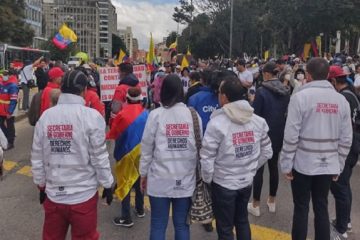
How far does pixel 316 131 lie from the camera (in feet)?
13.8

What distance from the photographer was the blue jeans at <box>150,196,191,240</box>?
12.8 feet

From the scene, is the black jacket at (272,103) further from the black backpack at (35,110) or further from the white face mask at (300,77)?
the white face mask at (300,77)

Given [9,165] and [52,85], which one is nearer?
[52,85]

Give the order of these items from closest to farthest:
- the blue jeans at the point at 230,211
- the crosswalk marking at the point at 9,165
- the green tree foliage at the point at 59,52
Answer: the blue jeans at the point at 230,211 → the crosswalk marking at the point at 9,165 → the green tree foliage at the point at 59,52

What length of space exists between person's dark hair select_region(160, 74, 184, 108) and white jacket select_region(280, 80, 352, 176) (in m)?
1.08

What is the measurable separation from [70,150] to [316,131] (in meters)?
2.20

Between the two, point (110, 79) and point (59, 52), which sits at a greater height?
point (59, 52)

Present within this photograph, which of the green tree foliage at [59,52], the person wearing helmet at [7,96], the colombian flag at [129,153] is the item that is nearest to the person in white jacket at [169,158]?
the colombian flag at [129,153]

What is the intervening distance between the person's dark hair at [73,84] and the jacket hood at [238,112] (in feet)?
3.87

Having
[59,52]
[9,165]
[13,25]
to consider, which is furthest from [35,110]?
[59,52]

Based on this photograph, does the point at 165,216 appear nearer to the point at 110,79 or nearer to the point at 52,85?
the point at 52,85

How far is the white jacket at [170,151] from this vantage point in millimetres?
3801

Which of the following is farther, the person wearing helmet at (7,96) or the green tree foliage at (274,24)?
the green tree foliage at (274,24)

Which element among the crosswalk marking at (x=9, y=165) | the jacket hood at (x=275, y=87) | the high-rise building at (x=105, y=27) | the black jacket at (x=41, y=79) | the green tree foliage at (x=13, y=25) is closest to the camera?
the jacket hood at (x=275, y=87)
